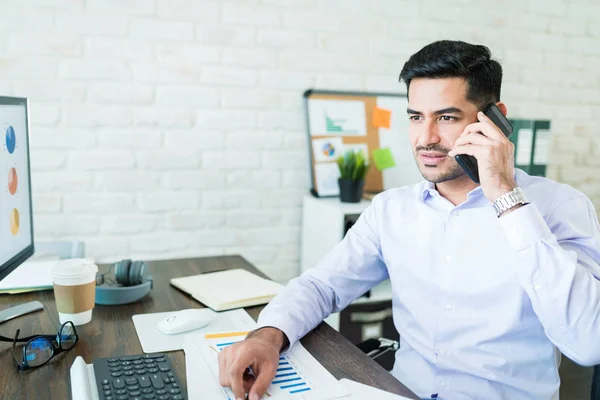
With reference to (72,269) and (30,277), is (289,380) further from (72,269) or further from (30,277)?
(30,277)

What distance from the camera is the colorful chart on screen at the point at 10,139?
117cm

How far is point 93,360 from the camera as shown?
98 cm

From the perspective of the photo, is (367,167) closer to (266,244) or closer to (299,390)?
(266,244)

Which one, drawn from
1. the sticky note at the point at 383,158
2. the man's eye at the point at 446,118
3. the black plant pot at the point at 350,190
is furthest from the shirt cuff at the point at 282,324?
the sticky note at the point at 383,158

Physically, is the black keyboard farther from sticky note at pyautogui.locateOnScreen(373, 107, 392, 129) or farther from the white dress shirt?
sticky note at pyautogui.locateOnScreen(373, 107, 392, 129)

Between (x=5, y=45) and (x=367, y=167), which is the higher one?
(x=5, y=45)

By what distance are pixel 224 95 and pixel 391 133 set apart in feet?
2.47

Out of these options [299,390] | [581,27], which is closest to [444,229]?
[299,390]

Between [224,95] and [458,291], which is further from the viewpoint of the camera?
[224,95]

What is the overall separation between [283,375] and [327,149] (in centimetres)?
160

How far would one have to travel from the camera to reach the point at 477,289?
121 cm

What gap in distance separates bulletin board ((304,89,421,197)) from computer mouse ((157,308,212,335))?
1331 mm

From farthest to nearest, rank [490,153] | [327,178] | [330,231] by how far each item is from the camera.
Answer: [327,178] < [330,231] < [490,153]

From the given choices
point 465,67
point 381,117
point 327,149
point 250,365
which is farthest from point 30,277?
point 381,117
